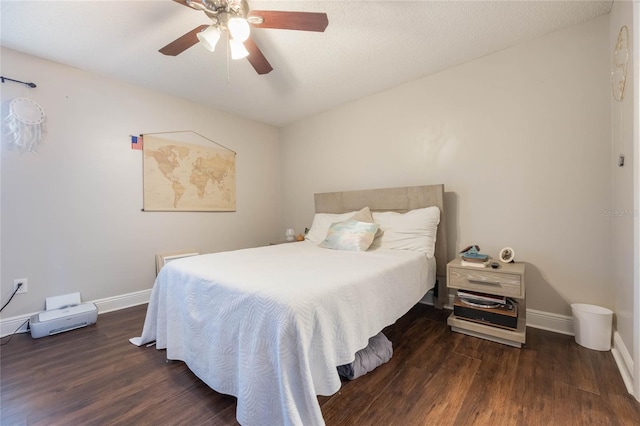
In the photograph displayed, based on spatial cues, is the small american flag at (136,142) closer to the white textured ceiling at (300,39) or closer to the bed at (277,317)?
the white textured ceiling at (300,39)

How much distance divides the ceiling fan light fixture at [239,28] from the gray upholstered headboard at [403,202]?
6.56ft

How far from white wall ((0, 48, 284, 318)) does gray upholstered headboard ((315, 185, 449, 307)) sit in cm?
176

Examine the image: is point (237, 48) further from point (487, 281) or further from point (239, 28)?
point (487, 281)

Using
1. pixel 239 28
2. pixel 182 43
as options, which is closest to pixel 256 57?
pixel 239 28

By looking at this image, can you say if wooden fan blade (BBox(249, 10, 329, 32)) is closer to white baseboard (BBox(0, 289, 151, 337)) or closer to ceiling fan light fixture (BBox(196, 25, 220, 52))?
ceiling fan light fixture (BBox(196, 25, 220, 52))

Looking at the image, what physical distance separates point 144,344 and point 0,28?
260 centimetres

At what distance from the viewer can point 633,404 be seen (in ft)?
4.24

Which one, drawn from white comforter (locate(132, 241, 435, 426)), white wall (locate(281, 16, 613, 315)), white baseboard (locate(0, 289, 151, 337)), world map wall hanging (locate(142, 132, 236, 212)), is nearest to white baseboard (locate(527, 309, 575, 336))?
white wall (locate(281, 16, 613, 315))

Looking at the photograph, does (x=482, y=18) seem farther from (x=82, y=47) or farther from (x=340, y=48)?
(x=82, y=47)

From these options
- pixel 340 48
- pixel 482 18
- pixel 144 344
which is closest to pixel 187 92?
pixel 340 48

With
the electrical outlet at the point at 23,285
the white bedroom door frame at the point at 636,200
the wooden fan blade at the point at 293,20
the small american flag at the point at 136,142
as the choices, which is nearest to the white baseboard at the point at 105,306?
the electrical outlet at the point at 23,285

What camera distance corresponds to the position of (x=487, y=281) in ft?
6.42

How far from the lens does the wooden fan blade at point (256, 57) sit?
1802 millimetres

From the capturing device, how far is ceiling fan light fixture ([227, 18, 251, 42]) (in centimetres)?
152
